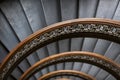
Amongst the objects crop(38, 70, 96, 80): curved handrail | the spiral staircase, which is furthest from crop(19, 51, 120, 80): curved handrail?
crop(38, 70, 96, 80): curved handrail

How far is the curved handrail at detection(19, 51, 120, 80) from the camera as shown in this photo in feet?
23.0

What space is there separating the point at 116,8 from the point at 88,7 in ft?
1.91

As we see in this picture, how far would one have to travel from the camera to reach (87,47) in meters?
6.90

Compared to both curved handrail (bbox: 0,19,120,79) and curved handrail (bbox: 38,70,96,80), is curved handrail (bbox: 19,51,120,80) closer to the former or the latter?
curved handrail (bbox: 0,19,120,79)

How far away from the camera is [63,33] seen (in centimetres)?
474

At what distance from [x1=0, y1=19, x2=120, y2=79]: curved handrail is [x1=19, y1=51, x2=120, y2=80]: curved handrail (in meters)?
2.03

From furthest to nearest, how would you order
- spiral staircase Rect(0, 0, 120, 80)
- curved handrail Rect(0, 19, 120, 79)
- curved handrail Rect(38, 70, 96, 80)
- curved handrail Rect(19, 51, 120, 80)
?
curved handrail Rect(38, 70, 96, 80) → curved handrail Rect(19, 51, 120, 80) → curved handrail Rect(0, 19, 120, 79) → spiral staircase Rect(0, 0, 120, 80)

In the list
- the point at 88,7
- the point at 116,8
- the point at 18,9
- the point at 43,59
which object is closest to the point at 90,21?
the point at 88,7

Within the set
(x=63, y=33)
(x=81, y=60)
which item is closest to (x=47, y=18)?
(x=63, y=33)

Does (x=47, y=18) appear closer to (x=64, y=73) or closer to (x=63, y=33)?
(x=63, y=33)

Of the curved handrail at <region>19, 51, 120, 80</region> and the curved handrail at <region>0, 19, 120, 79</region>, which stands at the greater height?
the curved handrail at <region>0, 19, 120, 79</region>

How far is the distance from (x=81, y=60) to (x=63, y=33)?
2978 millimetres

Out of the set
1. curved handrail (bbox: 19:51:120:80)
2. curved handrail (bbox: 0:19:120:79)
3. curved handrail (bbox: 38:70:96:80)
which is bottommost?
curved handrail (bbox: 38:70:96:80)

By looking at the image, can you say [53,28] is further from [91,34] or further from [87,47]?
[87,47]
